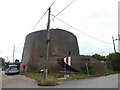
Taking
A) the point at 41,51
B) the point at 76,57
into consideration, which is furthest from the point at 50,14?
the point at 41,51

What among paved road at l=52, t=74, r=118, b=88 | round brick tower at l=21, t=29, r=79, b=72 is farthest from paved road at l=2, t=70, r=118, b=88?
round brick tower at l=21, t=29, r=79, b=72

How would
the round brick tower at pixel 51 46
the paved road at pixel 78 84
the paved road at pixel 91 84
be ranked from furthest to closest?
the round brick tower at pixel 51 46
the paved road at pixel 78 84
the paved road at pixel 91 84

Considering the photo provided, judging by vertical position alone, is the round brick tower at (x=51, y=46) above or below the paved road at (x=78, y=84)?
above

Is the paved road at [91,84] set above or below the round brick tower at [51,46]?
below

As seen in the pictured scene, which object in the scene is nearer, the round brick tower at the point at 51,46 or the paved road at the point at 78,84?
the paved road at the point at 78,84

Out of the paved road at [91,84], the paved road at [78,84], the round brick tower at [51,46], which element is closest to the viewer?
the paved road at [91,84]

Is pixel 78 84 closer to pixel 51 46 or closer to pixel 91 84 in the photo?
pixel 91 84

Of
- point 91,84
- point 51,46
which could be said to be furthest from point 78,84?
point 51,46

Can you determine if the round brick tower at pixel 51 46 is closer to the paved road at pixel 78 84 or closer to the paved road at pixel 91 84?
the paved road at pixel 78 84

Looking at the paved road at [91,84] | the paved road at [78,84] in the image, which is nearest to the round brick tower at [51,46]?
the paved road at [78,84]

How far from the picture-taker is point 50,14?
43.5 ft

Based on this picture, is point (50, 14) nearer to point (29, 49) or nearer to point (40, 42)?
point (40, 42)

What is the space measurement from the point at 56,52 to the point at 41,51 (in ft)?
11.6

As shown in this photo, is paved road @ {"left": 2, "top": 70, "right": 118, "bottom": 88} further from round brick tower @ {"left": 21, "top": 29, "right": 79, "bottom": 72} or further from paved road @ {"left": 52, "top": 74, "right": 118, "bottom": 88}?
round brick tower @ {"left": 21, "top": 29, "right": 79, "bottom": 72}
